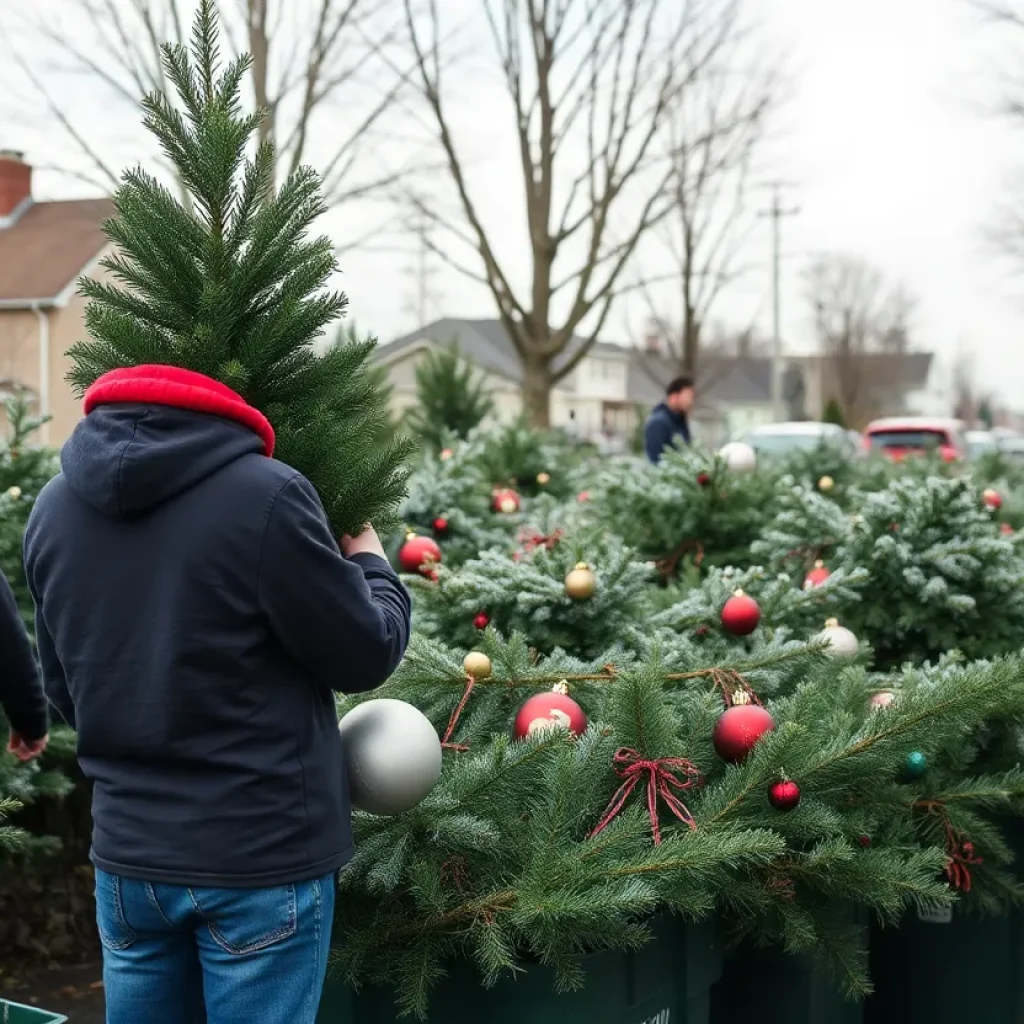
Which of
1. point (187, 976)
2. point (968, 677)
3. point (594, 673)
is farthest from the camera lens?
point (594, 673)

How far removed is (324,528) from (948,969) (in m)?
2.66

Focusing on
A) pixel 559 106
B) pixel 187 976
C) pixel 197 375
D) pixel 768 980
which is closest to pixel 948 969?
pixel 768 980

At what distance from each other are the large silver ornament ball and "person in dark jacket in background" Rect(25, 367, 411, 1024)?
150mm

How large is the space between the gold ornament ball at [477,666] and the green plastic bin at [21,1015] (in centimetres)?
109

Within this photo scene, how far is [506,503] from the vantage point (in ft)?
21.0

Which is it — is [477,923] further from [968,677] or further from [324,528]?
[968,677]

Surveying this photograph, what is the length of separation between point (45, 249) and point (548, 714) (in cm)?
2575

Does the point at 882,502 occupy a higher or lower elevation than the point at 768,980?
higher

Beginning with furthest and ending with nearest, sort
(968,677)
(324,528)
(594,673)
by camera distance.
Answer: (594,673)
(968,677)
(324,528)

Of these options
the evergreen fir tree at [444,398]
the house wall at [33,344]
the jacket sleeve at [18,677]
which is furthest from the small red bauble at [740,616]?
the house wall at [33,344]

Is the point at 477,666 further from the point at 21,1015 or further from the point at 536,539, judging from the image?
the point at 536,539

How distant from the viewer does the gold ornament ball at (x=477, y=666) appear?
2.85 metres

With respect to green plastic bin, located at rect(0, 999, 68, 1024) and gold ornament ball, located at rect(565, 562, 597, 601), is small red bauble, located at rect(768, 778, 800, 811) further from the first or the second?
green plastic bin, located at rect(0, 999, 68, 1024)

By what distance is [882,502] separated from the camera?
4.37m
